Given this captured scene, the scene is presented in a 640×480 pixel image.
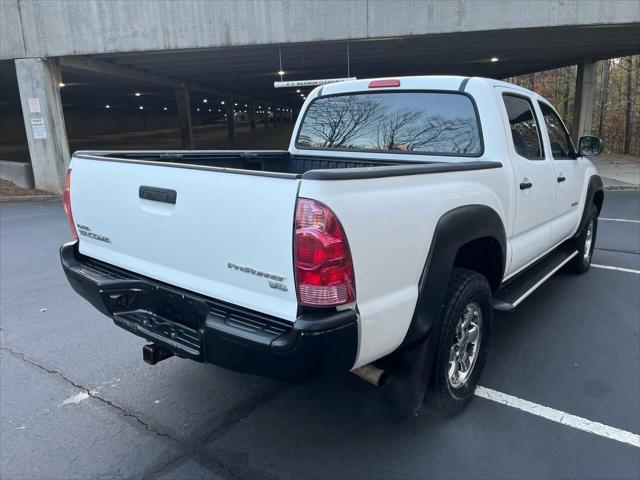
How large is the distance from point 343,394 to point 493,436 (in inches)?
38.0

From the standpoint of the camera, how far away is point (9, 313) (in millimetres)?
4836

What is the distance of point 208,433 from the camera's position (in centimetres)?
296

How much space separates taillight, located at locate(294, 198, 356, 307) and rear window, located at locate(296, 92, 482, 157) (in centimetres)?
175

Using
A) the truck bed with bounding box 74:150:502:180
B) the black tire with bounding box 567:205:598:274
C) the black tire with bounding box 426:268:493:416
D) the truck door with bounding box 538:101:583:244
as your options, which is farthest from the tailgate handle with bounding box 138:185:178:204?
the black tire with bounding box 567:205:598:274

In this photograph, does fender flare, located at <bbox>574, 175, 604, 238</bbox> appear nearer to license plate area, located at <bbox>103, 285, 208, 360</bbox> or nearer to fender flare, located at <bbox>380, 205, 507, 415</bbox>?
fender flare, located at <bbox>380, 205, 507, 415</bbox>

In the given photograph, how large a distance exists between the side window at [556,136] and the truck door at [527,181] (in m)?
0.36

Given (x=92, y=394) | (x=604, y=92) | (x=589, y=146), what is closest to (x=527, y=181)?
(x=589, y=146)

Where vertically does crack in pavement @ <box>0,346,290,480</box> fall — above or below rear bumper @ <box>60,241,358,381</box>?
below

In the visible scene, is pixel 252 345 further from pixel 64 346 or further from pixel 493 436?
pixel 64 346

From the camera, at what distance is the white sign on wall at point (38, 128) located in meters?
13.5

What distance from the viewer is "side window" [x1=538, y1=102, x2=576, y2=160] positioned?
14.6 ft

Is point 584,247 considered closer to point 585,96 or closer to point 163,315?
point 163,315

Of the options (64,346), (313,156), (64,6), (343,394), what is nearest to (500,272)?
(343,394)

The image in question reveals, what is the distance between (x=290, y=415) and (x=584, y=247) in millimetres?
4205
